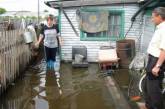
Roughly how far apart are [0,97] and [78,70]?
5030mm

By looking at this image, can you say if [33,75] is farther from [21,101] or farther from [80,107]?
[80,107]

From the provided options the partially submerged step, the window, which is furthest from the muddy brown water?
the window

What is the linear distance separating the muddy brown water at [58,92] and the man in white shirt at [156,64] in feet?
5.72

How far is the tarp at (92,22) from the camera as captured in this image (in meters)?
14.9

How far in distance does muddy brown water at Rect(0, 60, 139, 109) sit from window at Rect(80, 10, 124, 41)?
8.68 feet

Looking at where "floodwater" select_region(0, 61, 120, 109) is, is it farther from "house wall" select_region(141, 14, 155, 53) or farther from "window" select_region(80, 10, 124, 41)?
"house wall" select_region(141, 14, 155, 53)

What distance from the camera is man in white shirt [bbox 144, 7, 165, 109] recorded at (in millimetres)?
5894

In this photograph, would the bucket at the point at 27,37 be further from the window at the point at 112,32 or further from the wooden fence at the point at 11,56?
the window at the point at 112,32

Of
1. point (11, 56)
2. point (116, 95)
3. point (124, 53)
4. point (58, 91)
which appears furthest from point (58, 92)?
point (124, 53)

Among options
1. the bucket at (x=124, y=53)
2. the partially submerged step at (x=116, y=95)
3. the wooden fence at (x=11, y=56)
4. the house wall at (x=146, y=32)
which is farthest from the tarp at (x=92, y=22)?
the partially submerged step at (x=116, y=95)

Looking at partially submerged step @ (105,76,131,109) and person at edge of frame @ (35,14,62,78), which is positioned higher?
person at edge of frame @ (35,14,62,78)

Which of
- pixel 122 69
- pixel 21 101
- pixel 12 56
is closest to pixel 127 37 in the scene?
pixel 122 69

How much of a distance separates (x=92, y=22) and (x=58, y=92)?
6146mm

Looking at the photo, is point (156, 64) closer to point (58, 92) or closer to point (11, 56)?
point (58, 92)
